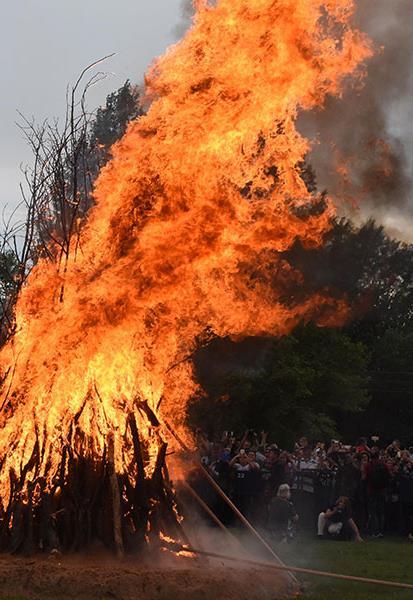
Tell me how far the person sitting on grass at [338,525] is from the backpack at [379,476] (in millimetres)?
1893

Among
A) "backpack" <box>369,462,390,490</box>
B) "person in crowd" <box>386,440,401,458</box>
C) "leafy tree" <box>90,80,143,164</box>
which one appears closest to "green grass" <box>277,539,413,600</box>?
"backpack" <box>369,462,390,490</box>

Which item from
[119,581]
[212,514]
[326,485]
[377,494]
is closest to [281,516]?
[326,485]

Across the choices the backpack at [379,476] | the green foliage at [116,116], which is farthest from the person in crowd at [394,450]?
the green foliage at [116,116]

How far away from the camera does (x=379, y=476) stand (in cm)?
1894

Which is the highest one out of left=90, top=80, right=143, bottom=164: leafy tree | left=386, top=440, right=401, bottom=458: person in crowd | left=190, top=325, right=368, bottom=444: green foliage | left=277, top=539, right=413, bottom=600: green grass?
left=90, top=80, right=143, bottom=164: leafy tree

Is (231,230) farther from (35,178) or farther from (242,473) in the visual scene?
(242,473)

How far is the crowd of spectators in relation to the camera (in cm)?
1717

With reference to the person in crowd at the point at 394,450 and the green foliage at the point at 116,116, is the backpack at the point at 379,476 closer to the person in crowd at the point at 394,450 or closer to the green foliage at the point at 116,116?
the person in crowd at the point at 394,450

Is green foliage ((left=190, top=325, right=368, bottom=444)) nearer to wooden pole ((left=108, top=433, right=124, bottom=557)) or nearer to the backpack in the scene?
the backpack

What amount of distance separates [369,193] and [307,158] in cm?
106

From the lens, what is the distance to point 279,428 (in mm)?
32969

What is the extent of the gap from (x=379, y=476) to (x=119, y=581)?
10.3 meters

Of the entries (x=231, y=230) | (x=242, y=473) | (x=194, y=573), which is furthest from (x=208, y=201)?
(x=242, y=473)

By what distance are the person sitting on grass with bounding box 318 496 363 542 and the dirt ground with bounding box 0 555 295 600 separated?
22.1 feet
